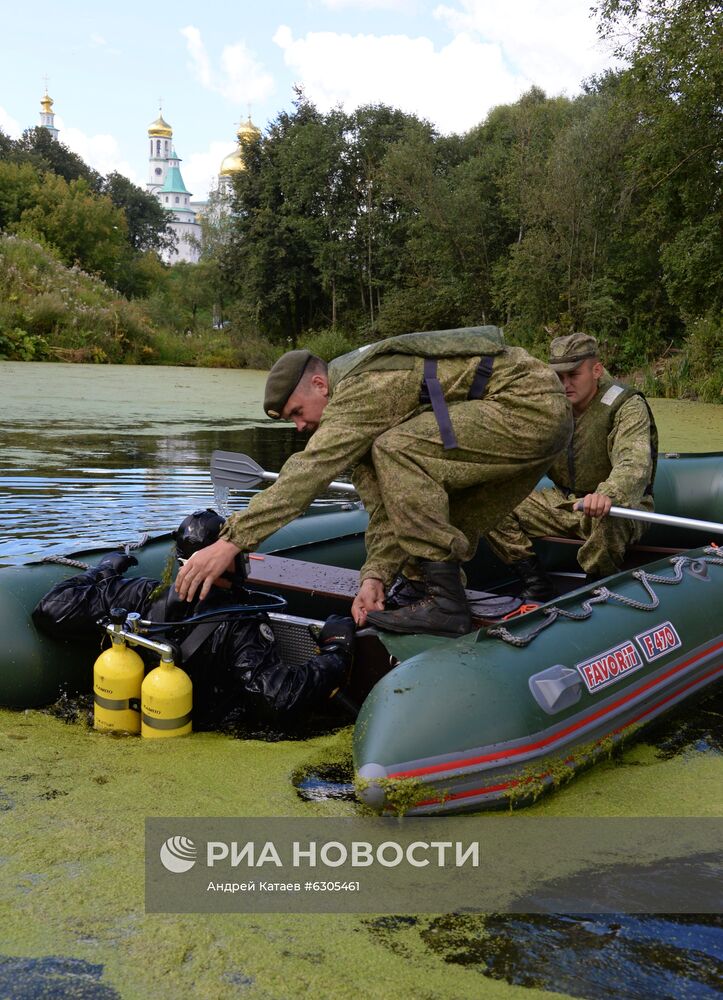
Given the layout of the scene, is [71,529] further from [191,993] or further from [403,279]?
[403,279]

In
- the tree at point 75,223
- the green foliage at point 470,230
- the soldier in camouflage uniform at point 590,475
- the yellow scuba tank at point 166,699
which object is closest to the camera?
the yellow scuba tank at point 166,699

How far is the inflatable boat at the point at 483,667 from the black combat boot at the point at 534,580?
19 centimetres

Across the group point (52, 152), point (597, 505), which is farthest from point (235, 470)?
point (52, 152)

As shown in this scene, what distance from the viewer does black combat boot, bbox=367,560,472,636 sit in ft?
8.99

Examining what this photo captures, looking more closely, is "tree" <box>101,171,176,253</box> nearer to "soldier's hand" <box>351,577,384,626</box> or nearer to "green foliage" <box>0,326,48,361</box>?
"green foliage" <box>0,326,48,361</box>

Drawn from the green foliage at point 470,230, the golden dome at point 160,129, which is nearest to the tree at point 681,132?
the green foliage at point 470,230

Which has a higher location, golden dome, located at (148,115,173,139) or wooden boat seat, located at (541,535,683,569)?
golden dome, located at (148,115,173,139)

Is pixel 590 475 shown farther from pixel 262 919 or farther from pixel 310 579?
pixel 262 919

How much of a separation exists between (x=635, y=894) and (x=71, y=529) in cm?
410

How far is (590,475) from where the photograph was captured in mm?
4051

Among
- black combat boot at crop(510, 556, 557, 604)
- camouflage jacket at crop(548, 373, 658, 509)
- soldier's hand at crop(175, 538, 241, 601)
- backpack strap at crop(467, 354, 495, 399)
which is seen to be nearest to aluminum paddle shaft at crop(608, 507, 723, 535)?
camouflage jacket at crop(548, 373, 658, 509)

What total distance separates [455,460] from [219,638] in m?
0.86

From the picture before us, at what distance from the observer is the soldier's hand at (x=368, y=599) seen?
2.92m

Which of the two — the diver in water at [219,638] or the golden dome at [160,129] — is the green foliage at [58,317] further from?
the golden dome at [160,129]
